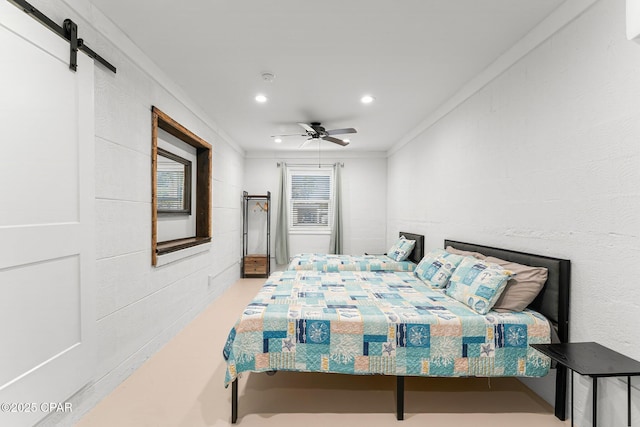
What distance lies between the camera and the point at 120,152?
2.34 meters

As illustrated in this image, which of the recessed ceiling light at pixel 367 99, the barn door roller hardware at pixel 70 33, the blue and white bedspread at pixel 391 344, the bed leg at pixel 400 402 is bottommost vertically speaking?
the bed leg at pixel 400 402

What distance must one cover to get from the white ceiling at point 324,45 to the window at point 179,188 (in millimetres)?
485

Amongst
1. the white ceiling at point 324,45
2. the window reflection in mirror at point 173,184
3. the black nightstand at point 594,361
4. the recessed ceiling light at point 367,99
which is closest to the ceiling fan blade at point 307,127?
the white ceiling at point 324,45

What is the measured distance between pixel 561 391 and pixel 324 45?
2834mm

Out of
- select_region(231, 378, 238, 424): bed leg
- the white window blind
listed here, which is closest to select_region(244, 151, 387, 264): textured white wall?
the white window blind

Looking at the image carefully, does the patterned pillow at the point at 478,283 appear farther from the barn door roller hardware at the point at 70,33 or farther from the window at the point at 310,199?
the window at the point at 310,199

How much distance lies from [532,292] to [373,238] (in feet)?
14.5

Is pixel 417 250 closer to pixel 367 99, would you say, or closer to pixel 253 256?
pixel 367 99

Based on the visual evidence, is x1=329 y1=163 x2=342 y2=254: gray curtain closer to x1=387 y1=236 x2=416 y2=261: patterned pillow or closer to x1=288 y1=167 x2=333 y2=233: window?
x1=288 y1=167 x2=333 y2=233: window

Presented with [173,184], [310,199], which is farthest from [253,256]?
[173,184]

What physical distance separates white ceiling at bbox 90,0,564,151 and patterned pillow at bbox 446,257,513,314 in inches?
65.9

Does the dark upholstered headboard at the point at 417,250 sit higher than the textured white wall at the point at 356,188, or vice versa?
the textured white wall at the point at 356,188

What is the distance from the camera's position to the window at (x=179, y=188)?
3070 millimetres

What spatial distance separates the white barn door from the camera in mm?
1464
